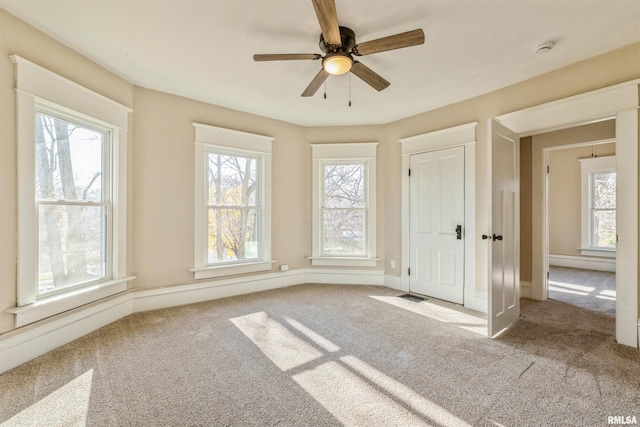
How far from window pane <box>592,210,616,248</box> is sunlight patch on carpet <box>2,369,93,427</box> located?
826cm

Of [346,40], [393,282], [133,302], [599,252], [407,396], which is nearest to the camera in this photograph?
[407,396]

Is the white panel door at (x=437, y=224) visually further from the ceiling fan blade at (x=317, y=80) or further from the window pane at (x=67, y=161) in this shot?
the window pane at (x=67, y=161)

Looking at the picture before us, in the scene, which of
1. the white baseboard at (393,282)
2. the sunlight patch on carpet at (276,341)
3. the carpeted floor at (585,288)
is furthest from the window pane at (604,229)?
the sunlight patch on carpet at (276,341)

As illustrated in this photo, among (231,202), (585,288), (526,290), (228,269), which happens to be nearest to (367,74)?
(231,202)

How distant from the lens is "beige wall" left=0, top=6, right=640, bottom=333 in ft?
7.18

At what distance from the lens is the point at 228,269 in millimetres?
4004

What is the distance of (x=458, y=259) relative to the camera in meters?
3.77

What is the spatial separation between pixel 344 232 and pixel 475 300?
207cm

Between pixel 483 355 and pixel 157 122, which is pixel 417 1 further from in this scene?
pixel 157 122

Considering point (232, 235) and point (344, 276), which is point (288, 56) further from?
point (344, 276)

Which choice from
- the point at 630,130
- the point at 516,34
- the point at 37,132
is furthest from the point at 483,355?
the point at 37,132

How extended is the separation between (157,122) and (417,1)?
301 cm

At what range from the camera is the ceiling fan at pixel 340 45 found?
1.75 meters

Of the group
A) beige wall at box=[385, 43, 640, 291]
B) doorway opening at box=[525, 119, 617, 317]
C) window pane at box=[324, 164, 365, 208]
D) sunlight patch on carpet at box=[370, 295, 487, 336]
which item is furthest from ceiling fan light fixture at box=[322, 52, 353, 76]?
doorway opening at box=[525, 119, 617, 317]
